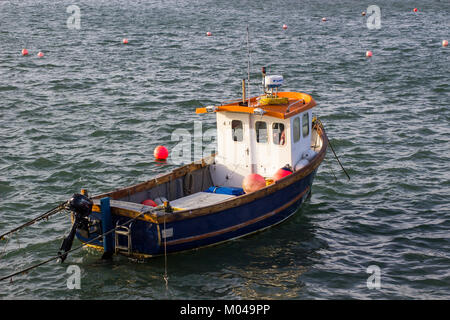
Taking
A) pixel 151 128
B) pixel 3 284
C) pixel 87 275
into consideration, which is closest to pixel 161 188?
pixel 87 275

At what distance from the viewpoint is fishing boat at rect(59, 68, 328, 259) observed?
12938 mm

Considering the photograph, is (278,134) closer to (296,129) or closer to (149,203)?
(296,129)

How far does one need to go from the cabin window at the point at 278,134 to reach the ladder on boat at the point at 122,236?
4.53 metres

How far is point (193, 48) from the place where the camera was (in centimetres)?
4075

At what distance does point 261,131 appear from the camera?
51.2 feet

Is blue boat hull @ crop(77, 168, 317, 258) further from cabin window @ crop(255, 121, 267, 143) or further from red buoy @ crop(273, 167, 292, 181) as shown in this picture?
cabin window @ crop(255, 121, 267, 143)

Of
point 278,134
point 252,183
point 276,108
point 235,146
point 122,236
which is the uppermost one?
point 276,108

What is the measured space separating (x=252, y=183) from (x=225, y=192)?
0.82m

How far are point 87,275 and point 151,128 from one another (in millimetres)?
11657

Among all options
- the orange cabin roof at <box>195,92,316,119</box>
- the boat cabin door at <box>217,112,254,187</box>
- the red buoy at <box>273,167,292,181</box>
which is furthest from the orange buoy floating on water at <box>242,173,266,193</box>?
the orange cabin roof at <box>195,92,316,119</box>

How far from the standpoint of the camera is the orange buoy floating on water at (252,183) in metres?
14.5

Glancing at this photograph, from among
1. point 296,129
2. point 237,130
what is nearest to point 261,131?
point 237,130

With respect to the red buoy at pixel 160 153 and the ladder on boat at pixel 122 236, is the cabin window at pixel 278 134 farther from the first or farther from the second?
the red buoy at pixel 160 153

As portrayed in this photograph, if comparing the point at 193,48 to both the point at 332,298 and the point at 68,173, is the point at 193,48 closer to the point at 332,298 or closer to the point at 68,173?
the point at 68,173
